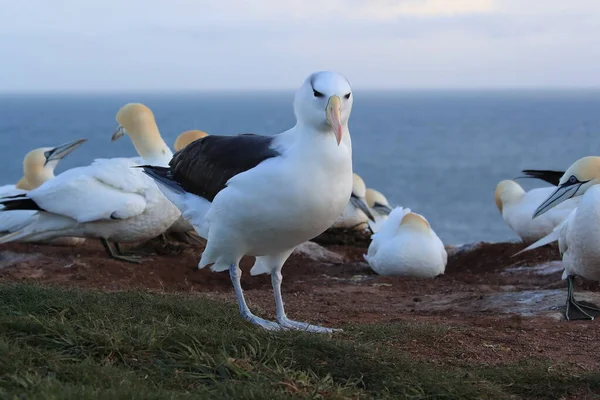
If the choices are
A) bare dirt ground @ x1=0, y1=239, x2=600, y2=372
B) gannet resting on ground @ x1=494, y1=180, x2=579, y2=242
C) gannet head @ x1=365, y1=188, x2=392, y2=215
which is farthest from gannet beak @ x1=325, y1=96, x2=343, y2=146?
gannet head @ x1=365, y1=188, x2=392, y2=215

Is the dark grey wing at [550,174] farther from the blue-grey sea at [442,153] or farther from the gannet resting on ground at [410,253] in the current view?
the blue-grey sea at [442,153]

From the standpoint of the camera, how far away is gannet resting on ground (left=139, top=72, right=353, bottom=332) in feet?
16.8

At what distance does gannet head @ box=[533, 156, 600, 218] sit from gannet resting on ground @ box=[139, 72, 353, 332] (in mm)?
3661

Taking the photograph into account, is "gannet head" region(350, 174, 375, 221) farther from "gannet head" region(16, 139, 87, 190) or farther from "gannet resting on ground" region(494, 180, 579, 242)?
"gannet head" region(16, 139, 87, 190)

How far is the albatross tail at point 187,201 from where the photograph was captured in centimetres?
594

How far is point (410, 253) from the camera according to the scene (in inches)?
388

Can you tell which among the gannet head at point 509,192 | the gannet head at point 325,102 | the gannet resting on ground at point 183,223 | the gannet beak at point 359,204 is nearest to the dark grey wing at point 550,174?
the gannet head at point 509,192

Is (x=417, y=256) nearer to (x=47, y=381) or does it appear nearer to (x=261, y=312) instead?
(x=261, y=312)

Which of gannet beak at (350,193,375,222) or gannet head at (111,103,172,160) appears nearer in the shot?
gannet head at (111,103,172,160)

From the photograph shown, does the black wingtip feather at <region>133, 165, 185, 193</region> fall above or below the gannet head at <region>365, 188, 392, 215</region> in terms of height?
above

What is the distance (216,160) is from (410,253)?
4.48 metres

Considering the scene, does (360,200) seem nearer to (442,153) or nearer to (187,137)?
(187,137)

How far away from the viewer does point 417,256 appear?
982 centimetres

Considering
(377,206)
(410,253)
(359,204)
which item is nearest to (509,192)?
(359,204)
